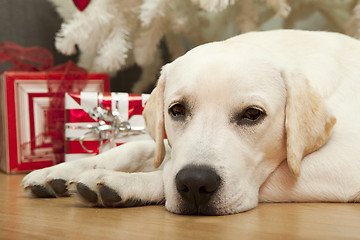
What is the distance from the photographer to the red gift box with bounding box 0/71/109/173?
2.62 m

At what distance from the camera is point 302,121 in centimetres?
158

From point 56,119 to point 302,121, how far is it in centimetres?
179

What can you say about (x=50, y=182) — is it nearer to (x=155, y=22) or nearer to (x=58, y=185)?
(x=58, y=185)

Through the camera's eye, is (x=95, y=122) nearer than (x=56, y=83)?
Yes

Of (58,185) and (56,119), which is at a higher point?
(56,119)

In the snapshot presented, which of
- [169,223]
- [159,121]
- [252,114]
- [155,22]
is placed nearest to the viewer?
[169,223]

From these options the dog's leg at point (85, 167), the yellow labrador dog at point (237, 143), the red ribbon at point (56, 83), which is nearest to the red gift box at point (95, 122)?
the red ribbon at point (56, 83)

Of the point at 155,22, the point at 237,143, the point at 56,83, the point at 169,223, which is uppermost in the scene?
the point at 155,22

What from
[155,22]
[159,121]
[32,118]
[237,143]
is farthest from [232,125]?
[32,118]

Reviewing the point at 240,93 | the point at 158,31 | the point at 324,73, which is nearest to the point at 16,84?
the point at 158,31

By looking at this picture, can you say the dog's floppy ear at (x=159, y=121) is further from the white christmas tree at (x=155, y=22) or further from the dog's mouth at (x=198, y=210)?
the white christmas tree at (x=155, y=22)

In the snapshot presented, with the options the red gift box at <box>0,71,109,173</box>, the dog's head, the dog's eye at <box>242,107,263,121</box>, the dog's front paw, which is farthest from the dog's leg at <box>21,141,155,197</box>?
the red gift box at <box>0,71,109,173</box>

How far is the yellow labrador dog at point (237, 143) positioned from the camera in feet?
4.51

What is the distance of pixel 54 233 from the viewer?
115 cm
